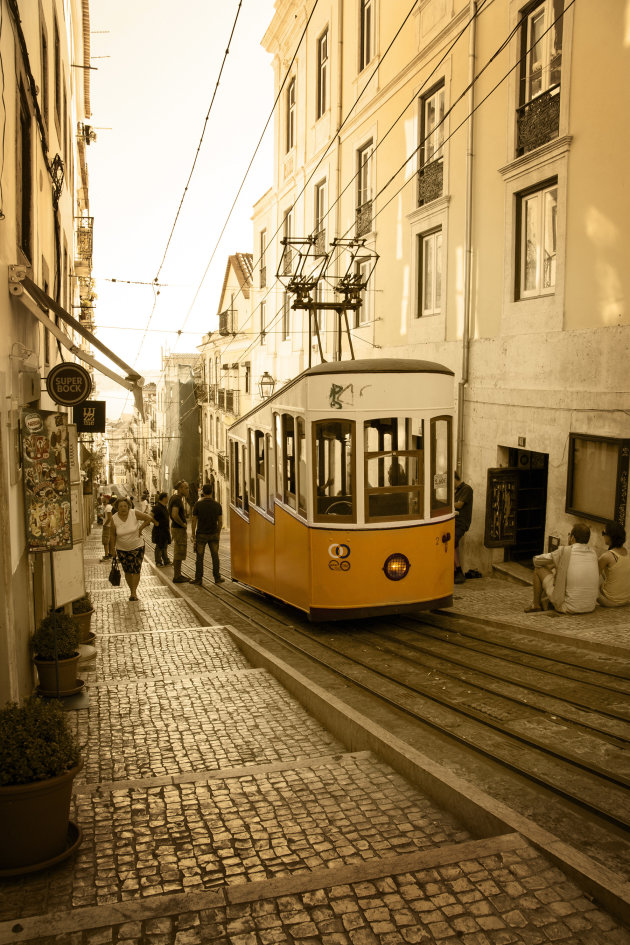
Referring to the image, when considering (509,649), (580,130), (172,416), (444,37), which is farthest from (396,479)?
(172,416)

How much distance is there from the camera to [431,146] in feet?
52.1

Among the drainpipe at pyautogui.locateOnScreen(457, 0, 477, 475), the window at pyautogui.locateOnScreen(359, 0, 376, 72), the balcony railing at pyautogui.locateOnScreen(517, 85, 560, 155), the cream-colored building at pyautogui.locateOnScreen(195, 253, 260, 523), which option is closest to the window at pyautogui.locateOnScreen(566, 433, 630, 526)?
the drainpipe at pyautogui.locateOnScreen(457, 0, 477, 475)

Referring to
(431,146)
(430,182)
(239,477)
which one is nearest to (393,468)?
(239,477)

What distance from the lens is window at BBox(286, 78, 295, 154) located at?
25.8 meters

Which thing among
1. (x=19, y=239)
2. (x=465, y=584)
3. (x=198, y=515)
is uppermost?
(x=19, y=239)

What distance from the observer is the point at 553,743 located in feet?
17.1

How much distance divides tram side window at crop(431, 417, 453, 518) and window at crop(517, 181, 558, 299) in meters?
4.23

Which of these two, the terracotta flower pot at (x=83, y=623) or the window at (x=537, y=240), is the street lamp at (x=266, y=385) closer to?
the window at (x=537, y=240)

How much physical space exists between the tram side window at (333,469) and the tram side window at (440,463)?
0.94m

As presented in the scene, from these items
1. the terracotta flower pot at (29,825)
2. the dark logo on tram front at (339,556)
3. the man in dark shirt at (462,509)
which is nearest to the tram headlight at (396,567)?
the dark logo on tram front at (339,556)

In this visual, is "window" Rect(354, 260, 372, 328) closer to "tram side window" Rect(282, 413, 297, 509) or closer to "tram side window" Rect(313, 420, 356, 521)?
"tram side window" Rect(282, 413, 297, 509)

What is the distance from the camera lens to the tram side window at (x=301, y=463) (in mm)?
8953

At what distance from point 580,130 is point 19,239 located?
802 cm

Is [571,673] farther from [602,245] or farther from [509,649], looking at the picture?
[602,245]
